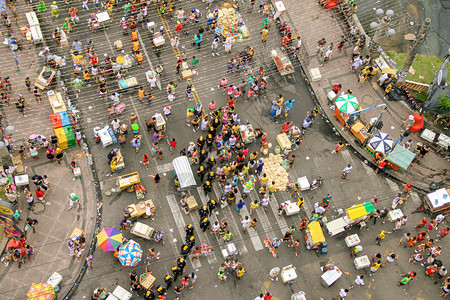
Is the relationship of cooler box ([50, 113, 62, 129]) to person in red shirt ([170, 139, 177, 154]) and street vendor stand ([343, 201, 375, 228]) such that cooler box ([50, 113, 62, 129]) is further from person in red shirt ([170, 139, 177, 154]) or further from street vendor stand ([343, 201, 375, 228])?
street vendor stand ([343, 201, 375, 228])

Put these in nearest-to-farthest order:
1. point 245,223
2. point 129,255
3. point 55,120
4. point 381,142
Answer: point 129,255 < point 245,223 < point 381,142 < point 55,120

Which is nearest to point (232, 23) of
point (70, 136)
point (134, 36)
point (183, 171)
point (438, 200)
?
point (134, 36)

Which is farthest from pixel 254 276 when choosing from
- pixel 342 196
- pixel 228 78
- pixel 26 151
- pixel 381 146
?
pixel 26 151

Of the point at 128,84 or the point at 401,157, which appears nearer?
the point at 401,157

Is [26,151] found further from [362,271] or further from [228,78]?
[362,271]

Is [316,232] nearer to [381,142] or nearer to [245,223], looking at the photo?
[245,223]

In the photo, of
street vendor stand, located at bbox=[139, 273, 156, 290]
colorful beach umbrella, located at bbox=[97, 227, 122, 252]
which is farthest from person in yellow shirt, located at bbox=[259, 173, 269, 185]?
colorful beach umbrella, located at bbox=[97, 227, 122, 252]

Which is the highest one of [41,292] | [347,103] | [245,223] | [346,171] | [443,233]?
[347,103]

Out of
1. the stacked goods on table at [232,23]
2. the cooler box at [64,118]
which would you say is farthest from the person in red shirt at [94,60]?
the stacked goods on table at [232,23]
